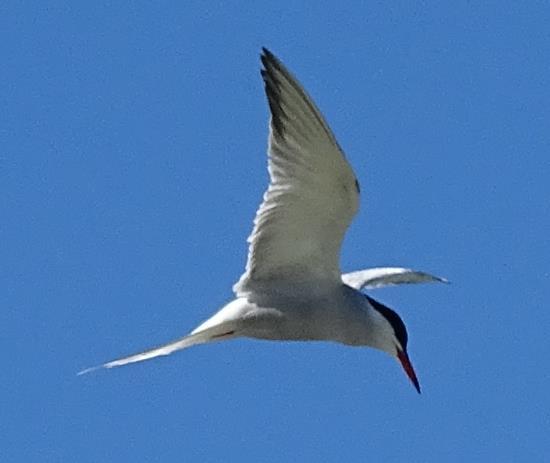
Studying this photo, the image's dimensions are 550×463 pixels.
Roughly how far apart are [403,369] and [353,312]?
88 cm

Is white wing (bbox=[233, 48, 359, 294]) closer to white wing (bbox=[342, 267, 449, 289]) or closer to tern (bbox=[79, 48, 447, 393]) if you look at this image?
tern (bbox=[79, 48, 447, 393])

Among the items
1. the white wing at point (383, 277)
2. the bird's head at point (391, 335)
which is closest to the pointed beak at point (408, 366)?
the bird's head at point (391, 335)

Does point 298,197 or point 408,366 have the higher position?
point 298,197

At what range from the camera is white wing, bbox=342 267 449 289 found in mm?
11031

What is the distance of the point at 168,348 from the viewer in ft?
32.1

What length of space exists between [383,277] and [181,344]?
1836mm

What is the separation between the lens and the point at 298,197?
32.1 feet

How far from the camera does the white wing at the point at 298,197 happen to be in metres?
9.23

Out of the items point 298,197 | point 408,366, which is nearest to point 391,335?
point 408,366

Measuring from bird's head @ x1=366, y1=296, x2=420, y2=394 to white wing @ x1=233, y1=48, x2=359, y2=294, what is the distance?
41 cm

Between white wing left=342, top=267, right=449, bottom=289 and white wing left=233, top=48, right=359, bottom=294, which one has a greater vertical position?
white wing left=233, top=48, right=359, bottom=294

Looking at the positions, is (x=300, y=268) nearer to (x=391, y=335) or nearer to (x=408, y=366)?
(x=391, y=335)

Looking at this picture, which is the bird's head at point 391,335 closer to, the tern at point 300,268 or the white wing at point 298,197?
the tern at point 300,268

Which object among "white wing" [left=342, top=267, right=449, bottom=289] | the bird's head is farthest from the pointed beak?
"white wing" [left=342, top=267, right=449, bottom=289]
